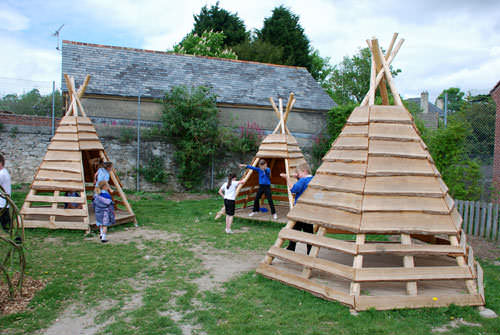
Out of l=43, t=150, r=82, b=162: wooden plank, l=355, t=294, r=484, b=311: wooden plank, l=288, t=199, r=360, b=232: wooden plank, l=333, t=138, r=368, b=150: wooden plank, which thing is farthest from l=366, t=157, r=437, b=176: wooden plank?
l=43, t=150, r=82, b=162: wooden plank

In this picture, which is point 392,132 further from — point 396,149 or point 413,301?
point 413,301

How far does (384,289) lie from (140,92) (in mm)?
13769

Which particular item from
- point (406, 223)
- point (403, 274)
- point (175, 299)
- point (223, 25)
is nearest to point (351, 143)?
point (406, 223)

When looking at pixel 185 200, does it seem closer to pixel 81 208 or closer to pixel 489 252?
pixel 81 208

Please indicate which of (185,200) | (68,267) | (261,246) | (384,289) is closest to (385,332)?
(384,289)

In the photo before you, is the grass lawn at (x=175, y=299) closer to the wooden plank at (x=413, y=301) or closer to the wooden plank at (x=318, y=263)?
the wooden plank at (x=413, y=301)

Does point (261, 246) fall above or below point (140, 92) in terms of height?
below

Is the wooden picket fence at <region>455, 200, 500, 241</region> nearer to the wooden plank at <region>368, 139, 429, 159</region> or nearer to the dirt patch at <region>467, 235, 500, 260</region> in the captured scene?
the dirt patch at <region>467, 235, 500, 260</region>

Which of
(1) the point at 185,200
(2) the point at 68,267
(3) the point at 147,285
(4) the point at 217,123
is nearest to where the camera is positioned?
(3) the point at 147,285

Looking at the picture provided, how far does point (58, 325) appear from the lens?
422cm

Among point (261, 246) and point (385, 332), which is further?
point (261, 246)

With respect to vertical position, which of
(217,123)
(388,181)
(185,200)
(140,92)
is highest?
(140,92)

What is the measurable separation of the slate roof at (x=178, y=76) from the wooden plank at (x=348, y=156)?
11661 millimetres

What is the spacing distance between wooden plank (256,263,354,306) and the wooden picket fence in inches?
249
